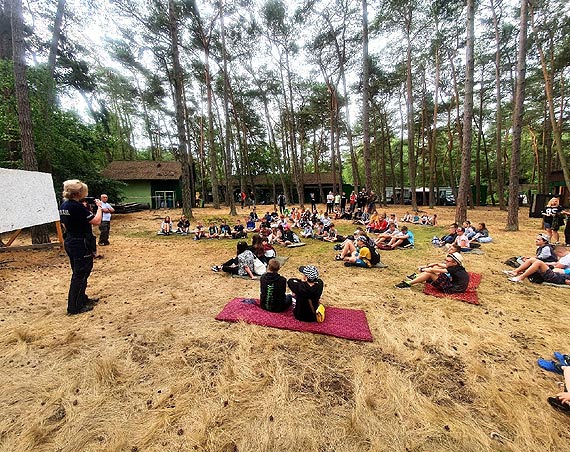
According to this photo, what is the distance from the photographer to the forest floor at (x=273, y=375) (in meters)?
2.05

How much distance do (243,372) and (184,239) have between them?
885 centimetres

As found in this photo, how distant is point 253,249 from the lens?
6.47 m

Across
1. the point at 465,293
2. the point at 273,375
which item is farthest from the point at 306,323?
the point at 465,293

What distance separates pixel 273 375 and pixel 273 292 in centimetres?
145

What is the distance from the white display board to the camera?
6.04 m

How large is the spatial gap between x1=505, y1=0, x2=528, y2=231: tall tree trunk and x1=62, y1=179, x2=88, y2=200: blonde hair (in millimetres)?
13734

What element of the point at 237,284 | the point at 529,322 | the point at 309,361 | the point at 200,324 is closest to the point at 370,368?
the point at 309,361

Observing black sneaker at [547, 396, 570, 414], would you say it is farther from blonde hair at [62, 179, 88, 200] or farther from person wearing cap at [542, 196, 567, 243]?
person wearing cap at [542, 196, 567, 243]

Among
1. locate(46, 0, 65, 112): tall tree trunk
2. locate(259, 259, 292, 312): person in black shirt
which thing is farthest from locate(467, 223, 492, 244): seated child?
locate(46, 0, 65, 112): tall tree trunk

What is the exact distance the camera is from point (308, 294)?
Answer: 377cm

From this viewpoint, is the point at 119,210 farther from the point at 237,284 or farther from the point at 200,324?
the point at 200,324

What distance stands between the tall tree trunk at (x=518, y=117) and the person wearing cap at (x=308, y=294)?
11.3 meters

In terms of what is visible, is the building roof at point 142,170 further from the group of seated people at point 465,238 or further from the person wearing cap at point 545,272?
the person wearing cap at point 545,272

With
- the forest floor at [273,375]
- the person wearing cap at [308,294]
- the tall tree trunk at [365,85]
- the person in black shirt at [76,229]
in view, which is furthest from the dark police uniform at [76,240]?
the tall tree trunk at [365,85]
